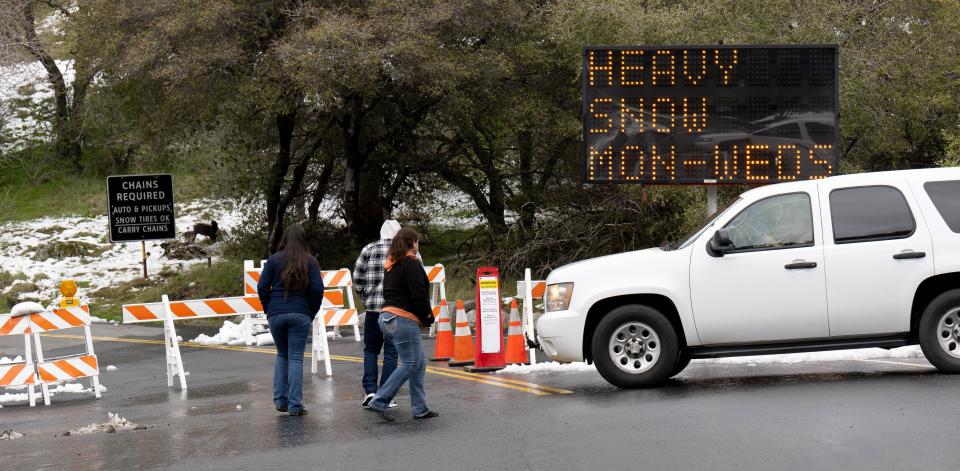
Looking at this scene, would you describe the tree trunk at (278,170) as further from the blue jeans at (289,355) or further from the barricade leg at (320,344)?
the blue jeans at (289,355)

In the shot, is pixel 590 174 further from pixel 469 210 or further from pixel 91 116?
pixel 91 116

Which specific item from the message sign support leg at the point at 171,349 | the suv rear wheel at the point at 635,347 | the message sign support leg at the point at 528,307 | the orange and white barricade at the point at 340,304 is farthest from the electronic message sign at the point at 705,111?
the message sign support leg at the point at 171,349

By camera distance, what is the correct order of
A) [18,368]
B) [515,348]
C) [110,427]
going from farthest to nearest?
[515,348]
[18,368]
[110,427]

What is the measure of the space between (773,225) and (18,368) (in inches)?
329

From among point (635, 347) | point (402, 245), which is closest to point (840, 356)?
point (635, 347)

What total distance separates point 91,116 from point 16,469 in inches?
1271

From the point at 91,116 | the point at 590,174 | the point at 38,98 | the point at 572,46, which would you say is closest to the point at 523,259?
the point at 572,46

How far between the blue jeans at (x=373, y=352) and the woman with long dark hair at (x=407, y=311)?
784 mm

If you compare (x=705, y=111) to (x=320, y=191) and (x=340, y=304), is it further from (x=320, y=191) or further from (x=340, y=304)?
(x=320, y=191)

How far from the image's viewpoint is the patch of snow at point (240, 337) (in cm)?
1923

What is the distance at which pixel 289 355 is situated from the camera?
35.9ft

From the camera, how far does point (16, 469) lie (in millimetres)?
8852

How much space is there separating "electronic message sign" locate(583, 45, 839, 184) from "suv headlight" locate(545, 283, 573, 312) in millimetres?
4997

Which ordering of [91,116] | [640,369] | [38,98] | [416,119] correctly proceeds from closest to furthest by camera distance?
[640,369], [416,119], [91,116], [38,98]
